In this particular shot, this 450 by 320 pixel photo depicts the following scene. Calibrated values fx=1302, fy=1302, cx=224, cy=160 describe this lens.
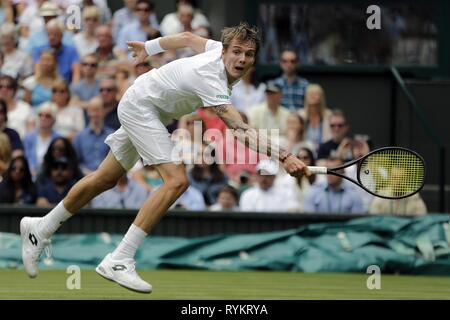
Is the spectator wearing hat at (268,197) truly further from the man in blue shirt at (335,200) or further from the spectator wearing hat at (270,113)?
the spectator wearing hat at (270,113)

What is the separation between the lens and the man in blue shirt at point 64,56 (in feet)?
47.2

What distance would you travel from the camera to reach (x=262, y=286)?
33.2ft

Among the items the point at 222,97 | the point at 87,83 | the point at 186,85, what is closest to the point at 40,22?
the point at 87,83

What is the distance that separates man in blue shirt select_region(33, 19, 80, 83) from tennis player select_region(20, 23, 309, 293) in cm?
554

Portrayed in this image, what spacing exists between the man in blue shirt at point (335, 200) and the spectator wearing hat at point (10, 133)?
119 inches

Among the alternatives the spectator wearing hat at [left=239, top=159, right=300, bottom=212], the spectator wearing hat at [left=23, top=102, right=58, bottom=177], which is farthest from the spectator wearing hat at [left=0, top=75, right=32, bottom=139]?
the spectator wearing hat at [left=239, top=159, right=300, bottom=212]

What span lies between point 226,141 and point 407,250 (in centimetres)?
230

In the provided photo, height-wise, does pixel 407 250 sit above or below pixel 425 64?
below

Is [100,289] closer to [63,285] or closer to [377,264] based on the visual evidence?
[63,285]

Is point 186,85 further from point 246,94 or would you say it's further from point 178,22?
point 178,22
